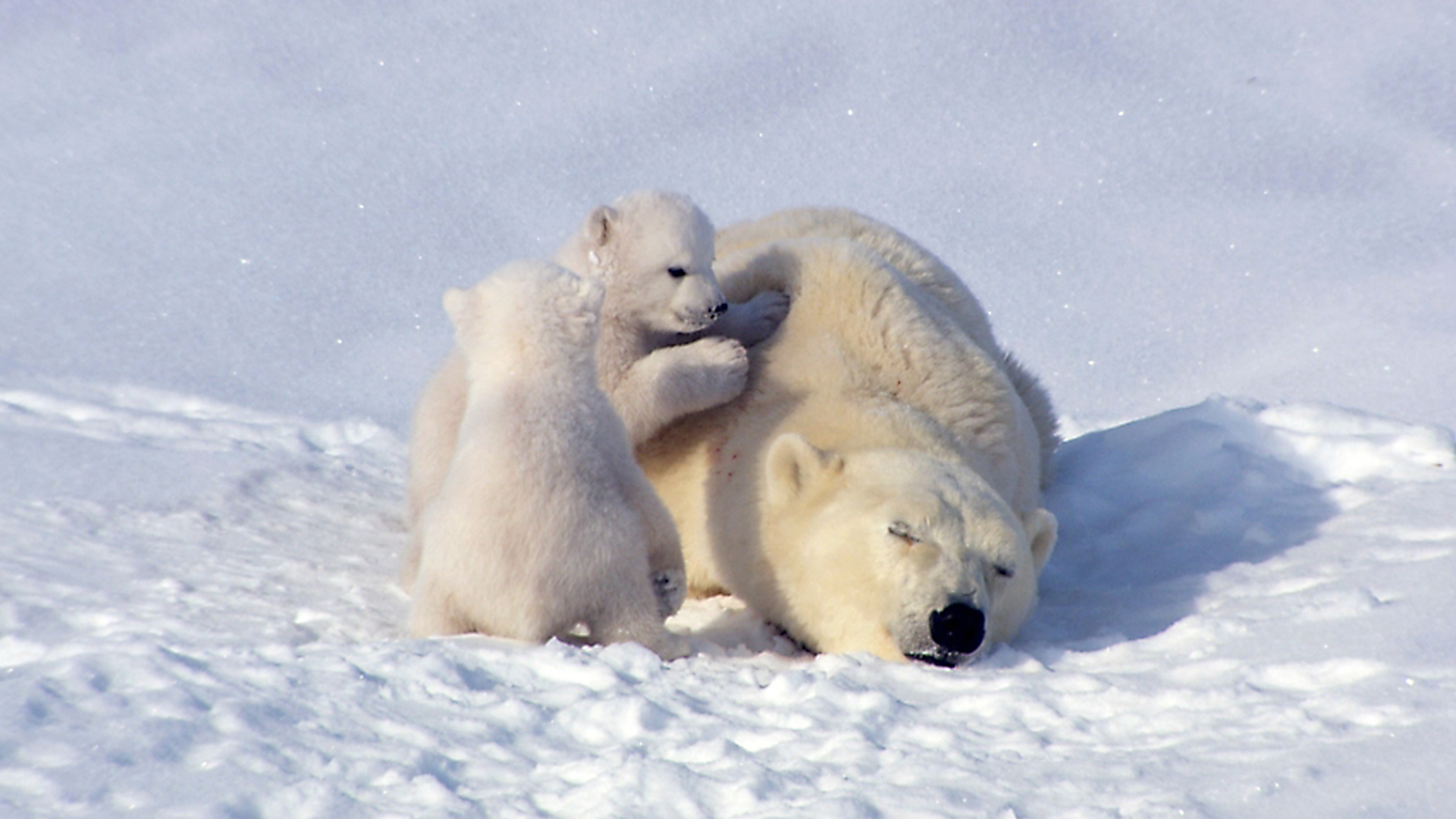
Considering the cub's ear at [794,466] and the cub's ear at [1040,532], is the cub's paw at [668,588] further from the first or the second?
the cub's ear at [1040,532]

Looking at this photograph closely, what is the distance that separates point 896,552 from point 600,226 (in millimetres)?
1761

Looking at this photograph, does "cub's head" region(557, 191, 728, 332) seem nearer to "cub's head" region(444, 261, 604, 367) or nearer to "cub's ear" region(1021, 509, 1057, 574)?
"cub's head" region(444, 261, 604, 367)

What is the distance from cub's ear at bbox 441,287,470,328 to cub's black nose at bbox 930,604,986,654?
151 centimetres

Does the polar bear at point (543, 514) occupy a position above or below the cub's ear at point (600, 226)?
below

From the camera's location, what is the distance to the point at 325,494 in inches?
206

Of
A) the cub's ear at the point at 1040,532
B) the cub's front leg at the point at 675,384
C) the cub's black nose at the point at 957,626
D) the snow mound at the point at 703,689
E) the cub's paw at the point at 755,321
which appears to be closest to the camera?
the snow mound at the point at 703,689

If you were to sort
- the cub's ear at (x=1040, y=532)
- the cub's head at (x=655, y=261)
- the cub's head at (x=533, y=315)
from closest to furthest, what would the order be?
1. the cub's head at (x=533, y=315)
2. the cub's ear at (x=1040, y=532)
3. the cub's head at (x=655, y=261)

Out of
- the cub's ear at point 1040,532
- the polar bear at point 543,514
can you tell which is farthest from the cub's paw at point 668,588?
the cub's ear at point 1040,532

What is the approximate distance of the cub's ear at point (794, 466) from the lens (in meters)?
3.60

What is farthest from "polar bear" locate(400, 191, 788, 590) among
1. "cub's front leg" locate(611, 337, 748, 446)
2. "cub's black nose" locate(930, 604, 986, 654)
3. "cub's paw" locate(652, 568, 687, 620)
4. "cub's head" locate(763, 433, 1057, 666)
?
"cub's black nose" locate(930, 604, 986, 654)

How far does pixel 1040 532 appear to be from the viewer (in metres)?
3.72

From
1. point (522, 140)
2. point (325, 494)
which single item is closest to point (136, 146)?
point (522, 140)

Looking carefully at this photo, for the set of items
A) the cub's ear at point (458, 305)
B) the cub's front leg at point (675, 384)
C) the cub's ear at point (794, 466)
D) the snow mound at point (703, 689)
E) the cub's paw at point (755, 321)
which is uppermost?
the cub's paw at point (755, 321)

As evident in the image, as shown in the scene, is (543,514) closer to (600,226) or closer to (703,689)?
(703,689)
